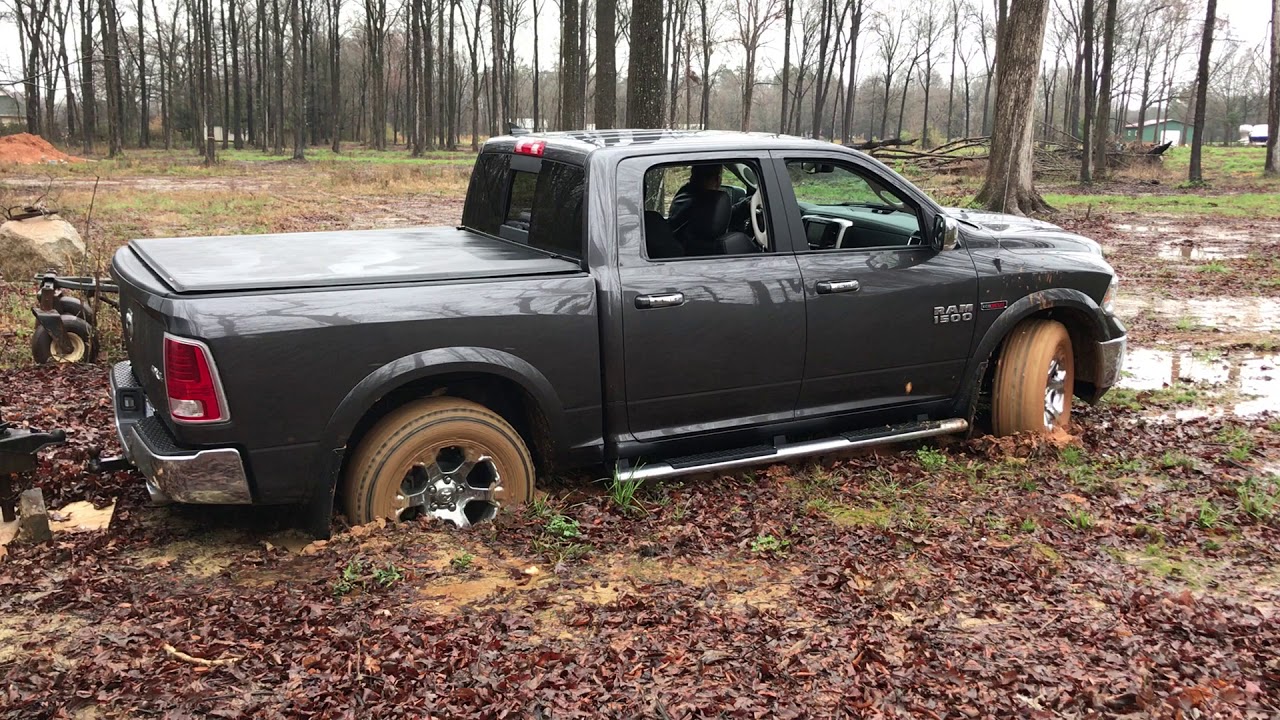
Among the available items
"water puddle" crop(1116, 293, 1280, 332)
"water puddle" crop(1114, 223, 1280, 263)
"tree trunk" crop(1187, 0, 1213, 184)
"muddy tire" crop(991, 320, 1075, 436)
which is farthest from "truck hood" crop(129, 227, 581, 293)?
"tree trunk" crop(1187, 0, 1213, 184)

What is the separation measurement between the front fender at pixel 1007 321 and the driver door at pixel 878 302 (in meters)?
0.09

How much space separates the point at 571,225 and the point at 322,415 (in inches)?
60.8

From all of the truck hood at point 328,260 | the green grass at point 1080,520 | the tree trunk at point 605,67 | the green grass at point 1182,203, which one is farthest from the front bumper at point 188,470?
the green grass at point 1182,203

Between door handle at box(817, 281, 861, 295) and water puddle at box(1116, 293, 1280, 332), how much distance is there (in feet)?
21.0

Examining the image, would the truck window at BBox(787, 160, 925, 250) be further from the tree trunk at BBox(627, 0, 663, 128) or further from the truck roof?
the tree trunk at BBox(627, 0, 663, 128)

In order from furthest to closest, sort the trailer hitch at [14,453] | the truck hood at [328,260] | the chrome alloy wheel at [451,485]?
the chrome alloy wheel at [451,485] → the trailer hitch at [14,453] → the truck hood at [328,260]

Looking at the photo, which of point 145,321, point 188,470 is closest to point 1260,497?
point 188,470

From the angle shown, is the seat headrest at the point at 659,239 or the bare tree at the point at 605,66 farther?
the bare tree at the point at 605,66

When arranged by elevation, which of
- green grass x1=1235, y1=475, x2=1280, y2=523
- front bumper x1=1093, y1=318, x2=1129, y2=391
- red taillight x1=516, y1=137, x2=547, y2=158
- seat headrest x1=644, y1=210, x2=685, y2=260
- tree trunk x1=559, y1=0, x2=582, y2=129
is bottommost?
green grass x1=1235, y1=475, x2=1280, y2=523

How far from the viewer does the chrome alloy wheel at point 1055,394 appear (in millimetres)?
6250

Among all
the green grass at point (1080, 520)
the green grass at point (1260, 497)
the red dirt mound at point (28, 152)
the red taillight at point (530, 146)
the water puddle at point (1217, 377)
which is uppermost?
the red dirt mound at point (28, 152)

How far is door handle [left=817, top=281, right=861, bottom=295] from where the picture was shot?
5.25 m

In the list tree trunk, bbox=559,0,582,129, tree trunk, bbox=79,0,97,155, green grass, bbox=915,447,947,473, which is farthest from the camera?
tree trunk, bbox=79,0,97,155

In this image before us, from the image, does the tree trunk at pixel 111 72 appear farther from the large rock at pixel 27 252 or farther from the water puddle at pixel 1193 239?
the water puddle at pixel 1193 239
